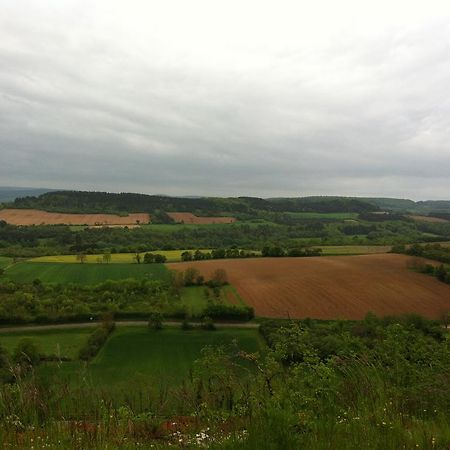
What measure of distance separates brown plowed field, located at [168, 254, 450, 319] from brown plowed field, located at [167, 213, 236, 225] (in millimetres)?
71000

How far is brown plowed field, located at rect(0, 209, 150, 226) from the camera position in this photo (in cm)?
13000

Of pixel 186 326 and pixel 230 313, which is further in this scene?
pixel 230 313

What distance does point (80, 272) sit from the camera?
68.2 metres

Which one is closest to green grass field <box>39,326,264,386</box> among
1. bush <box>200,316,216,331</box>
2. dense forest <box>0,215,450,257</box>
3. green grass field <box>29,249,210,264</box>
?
bush <box>200,316,216,331</box>

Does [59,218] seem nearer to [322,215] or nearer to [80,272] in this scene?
[80,272]

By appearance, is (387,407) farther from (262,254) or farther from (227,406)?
(262,254)

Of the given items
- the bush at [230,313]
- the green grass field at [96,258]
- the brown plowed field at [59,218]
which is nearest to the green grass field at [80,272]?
the green grass field at [96,258]

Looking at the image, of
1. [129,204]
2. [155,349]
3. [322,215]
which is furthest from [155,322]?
[322,215]

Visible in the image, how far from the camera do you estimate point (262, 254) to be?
8294 centimetres

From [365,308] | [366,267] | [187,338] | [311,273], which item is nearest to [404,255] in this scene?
[366,267]

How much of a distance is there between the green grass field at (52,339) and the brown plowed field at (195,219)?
97217 millimetres

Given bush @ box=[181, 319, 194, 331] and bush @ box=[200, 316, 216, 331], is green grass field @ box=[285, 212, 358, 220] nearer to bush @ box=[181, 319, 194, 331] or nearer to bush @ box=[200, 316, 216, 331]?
bush @ box=[200, 316, 216, 331]

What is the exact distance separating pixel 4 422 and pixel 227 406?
10.4 ft

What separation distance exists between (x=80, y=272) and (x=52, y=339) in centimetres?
2751
